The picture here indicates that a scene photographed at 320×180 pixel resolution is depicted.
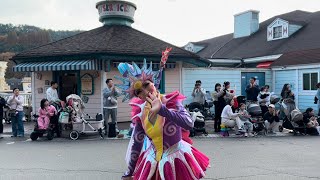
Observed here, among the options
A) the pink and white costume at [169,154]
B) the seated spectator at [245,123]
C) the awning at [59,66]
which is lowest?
the seated spectator at [245,123]

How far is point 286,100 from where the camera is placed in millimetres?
12484

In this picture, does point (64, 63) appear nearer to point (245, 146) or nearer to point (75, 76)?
point (75, 76)

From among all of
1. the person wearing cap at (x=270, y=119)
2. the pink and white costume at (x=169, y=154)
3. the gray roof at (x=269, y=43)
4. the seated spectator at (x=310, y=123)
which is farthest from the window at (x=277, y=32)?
the pink and white costume at (x=169, y=154)

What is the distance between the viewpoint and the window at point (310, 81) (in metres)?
16.6

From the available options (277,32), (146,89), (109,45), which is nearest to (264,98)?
(109,45)

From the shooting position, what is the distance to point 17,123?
11.8 metres

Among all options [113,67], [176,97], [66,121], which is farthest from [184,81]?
[176,97]

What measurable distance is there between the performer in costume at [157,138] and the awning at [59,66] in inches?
420

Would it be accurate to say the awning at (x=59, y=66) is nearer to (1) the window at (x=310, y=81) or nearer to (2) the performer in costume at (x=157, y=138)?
(1) the window at (x=310, y=81)

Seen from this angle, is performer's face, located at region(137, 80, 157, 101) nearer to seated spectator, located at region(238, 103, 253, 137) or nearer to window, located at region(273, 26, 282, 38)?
seated spectator, located at region(238, 103, 253, 137)

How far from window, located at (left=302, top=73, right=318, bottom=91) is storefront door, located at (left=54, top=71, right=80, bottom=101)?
1081 cm

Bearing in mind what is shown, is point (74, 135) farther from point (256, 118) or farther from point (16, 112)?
point (256, 118)

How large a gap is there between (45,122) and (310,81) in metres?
12.4

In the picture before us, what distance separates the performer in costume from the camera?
9.62ft
